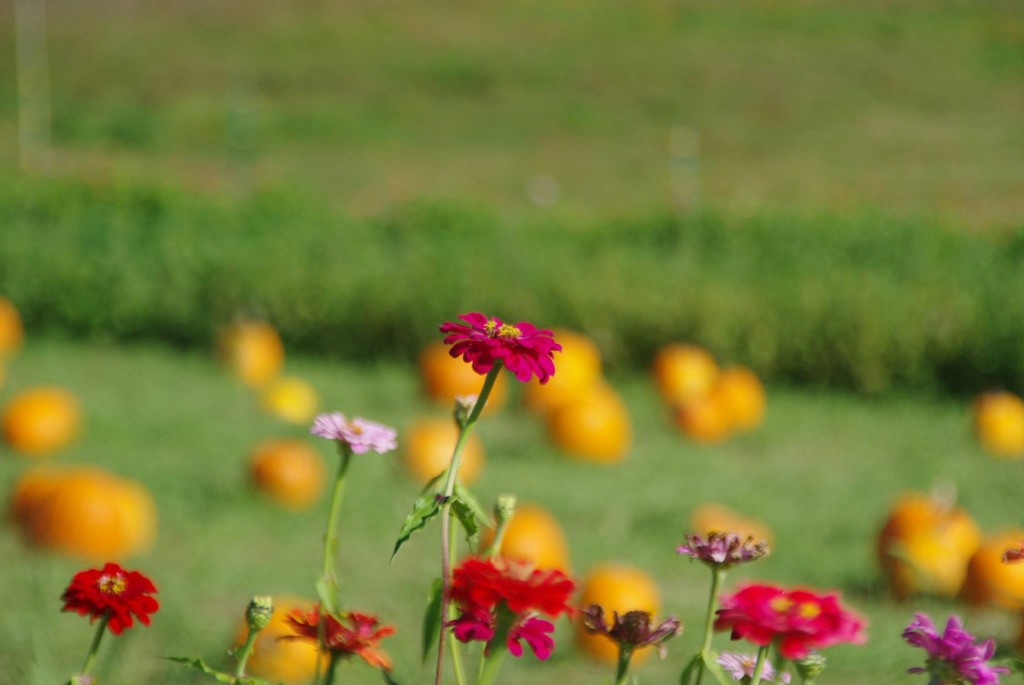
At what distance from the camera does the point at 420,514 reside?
35.4 inches

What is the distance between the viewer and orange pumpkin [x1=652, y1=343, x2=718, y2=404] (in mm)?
5078

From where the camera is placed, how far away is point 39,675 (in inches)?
41.4

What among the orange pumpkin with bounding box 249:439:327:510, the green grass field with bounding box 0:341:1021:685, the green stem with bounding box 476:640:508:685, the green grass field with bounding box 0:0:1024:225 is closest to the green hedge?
the green grass field with bounding box 0:341:1021:685

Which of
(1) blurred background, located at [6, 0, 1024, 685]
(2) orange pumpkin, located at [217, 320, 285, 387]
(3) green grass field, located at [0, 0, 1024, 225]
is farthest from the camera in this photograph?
(3) green grass field, located at [0, 0, 1024, 225]

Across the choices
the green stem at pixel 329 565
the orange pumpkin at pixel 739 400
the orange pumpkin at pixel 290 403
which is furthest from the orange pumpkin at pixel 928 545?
the orange pumpkin at pixel 290 403

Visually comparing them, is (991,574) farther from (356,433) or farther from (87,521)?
A: (87,521)

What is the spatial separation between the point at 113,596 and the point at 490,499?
2896mm

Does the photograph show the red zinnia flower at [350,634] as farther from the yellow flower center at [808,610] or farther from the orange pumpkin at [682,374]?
the orange pumpkin at [682,374]

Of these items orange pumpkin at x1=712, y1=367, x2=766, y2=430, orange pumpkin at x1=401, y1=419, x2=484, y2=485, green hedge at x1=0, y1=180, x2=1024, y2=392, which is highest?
green hedge at x1=0, y1=180, x2=1024, y2=392

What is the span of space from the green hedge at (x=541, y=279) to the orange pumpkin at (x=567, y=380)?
52 centimetres

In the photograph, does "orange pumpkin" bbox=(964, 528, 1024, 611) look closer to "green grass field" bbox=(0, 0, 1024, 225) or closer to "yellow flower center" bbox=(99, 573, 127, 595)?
"yellow flower center" bbox=(99, 573, 127, 595)

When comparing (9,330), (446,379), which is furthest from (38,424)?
(9,330)

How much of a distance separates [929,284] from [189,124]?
12.4 metres

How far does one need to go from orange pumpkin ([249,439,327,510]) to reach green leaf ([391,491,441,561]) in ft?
9.75
